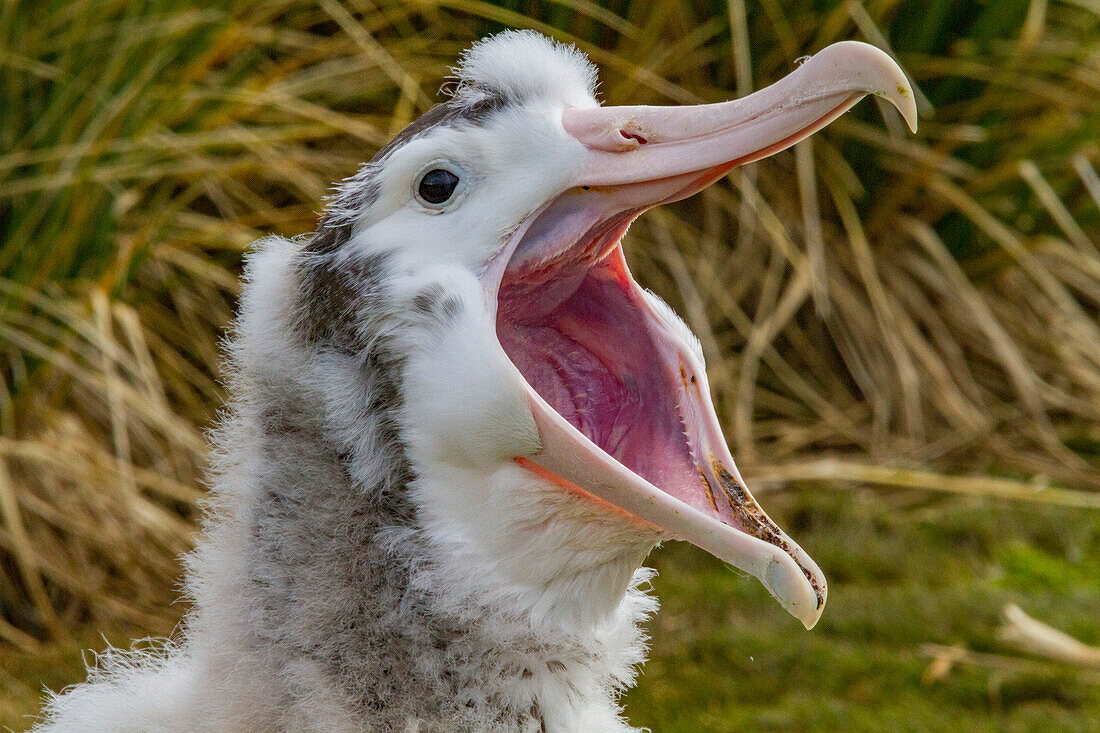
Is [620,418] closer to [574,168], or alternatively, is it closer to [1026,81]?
[574,168]

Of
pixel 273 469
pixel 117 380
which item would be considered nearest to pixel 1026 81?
pixel 117 380

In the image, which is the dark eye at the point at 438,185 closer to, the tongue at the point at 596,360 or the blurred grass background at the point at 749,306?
the tongue at the point at 596,360

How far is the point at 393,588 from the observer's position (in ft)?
6.26

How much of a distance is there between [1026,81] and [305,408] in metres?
4.88

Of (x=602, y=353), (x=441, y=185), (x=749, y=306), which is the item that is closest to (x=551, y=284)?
(x=602, y=353)

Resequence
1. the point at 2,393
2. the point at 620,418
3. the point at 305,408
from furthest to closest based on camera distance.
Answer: the point at 2,393, the point at 620,418, the point at 305,408

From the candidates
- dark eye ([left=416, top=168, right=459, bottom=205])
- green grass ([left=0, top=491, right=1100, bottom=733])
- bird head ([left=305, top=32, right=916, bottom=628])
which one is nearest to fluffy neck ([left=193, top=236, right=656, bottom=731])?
bird head ([left=305, top=32, right=916, bottom=628])

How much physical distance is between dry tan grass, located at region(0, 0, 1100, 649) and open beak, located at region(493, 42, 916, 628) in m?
1.05

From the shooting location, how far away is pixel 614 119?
1916 millimetres

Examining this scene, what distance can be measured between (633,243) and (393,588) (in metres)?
3.81

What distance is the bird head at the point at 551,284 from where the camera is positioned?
1761mm

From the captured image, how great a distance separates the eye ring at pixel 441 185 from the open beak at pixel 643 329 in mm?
120

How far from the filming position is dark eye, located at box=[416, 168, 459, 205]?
196 centimetres

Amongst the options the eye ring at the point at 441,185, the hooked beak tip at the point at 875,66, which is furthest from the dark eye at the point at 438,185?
the hooked beak tip at the point at 875,66
